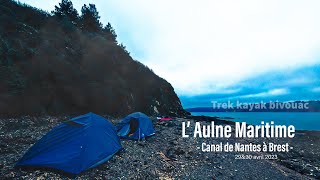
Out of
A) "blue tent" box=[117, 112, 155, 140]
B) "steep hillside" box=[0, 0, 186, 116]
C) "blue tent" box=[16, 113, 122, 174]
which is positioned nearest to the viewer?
"blue tent" box=[16, 113, 122, 174]

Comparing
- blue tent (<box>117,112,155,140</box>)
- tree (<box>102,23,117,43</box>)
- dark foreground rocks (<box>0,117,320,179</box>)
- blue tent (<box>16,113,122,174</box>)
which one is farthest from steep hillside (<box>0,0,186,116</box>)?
tree (<box>102,23,117,43</box>)

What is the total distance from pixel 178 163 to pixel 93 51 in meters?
24.5

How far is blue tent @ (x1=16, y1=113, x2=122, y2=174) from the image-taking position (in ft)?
28.1

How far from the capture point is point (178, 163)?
1216 cm

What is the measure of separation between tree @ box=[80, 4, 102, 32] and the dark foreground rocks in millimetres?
33219

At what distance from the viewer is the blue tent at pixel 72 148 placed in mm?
8562

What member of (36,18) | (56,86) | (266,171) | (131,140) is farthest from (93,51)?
(266,171)

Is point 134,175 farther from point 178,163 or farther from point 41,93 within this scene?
point 41,93

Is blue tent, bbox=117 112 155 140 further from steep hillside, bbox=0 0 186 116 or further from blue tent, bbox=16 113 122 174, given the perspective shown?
steep hillside, bbox=0 0 186 116

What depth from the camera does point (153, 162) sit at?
37.7 feet

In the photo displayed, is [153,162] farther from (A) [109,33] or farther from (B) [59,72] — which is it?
(A) [109,33]

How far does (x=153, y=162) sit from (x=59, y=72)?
16531 millimetres

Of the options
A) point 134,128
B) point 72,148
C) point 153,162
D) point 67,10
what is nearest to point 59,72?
point 134,128

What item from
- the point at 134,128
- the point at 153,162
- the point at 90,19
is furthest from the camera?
the point at 90,19
